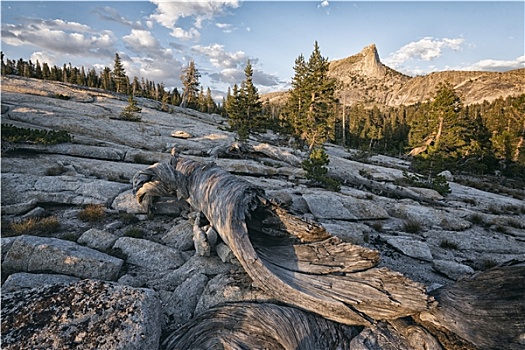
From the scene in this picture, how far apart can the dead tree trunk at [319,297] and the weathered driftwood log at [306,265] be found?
2cm

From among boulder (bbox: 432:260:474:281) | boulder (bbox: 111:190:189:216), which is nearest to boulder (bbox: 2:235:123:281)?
boulder (bbox: 111:190:189:216)

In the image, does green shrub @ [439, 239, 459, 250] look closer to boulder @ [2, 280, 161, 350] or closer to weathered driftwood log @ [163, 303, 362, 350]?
weathered driftwood log @ [163, 303, 362, 350]

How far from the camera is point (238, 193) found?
6.19 m

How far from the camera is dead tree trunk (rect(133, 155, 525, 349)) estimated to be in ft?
13.5

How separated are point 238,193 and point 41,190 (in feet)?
28.7

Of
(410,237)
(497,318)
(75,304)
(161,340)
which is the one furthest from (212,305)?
(410,237)

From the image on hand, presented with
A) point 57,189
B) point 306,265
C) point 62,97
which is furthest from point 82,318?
point 62,97

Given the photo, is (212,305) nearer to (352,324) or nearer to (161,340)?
(161,340)

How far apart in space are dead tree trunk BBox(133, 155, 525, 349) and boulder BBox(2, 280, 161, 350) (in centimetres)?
65

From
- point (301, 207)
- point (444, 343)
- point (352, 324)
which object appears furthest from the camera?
point (301, 207)

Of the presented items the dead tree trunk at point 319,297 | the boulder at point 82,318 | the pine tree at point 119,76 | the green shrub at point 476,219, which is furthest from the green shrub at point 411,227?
the pine tree at point 119,76

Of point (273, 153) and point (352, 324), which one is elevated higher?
point (273, 153)

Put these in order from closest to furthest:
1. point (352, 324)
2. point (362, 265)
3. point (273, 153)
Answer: point (352, 324) < point (362, 265) < point (273, 153)

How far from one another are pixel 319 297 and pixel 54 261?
5906mm
